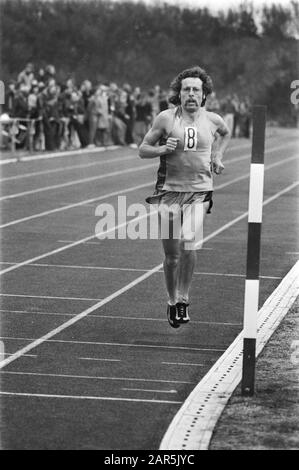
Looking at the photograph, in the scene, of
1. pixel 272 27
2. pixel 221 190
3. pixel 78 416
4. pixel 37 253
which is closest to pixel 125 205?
pixel 221 190

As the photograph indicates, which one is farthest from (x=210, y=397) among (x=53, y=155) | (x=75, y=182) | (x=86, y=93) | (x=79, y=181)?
(x=86, y=93)

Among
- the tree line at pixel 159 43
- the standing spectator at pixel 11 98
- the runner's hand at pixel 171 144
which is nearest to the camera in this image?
the runner's hand at pixel 171 144

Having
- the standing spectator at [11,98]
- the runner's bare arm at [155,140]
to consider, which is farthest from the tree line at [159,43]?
the runner's bare arm at [155,140]

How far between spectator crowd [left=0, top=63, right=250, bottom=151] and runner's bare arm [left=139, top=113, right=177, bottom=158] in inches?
918

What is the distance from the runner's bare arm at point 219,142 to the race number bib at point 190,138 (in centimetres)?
27

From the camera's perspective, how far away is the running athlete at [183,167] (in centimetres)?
969

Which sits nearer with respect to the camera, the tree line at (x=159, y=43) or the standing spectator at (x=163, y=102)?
the standing spectator at (x=163, y=102)

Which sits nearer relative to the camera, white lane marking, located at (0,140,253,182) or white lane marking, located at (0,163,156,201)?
white lane marking, located at (0,163,156,201)

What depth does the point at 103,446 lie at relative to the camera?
20.8 ft

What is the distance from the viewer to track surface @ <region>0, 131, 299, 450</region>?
697cm

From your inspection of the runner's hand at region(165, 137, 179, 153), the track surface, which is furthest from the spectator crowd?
the runner's hand at region(165, 137, 179, 153)

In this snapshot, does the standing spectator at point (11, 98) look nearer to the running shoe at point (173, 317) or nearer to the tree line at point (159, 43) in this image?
the running shoe at point (173, 317)

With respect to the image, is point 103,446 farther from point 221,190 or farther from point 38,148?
point 38,148

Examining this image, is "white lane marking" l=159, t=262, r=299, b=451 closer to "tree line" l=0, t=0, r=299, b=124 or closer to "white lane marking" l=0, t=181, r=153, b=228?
"white lane marking" l=0, t=181, r=153, b=228
